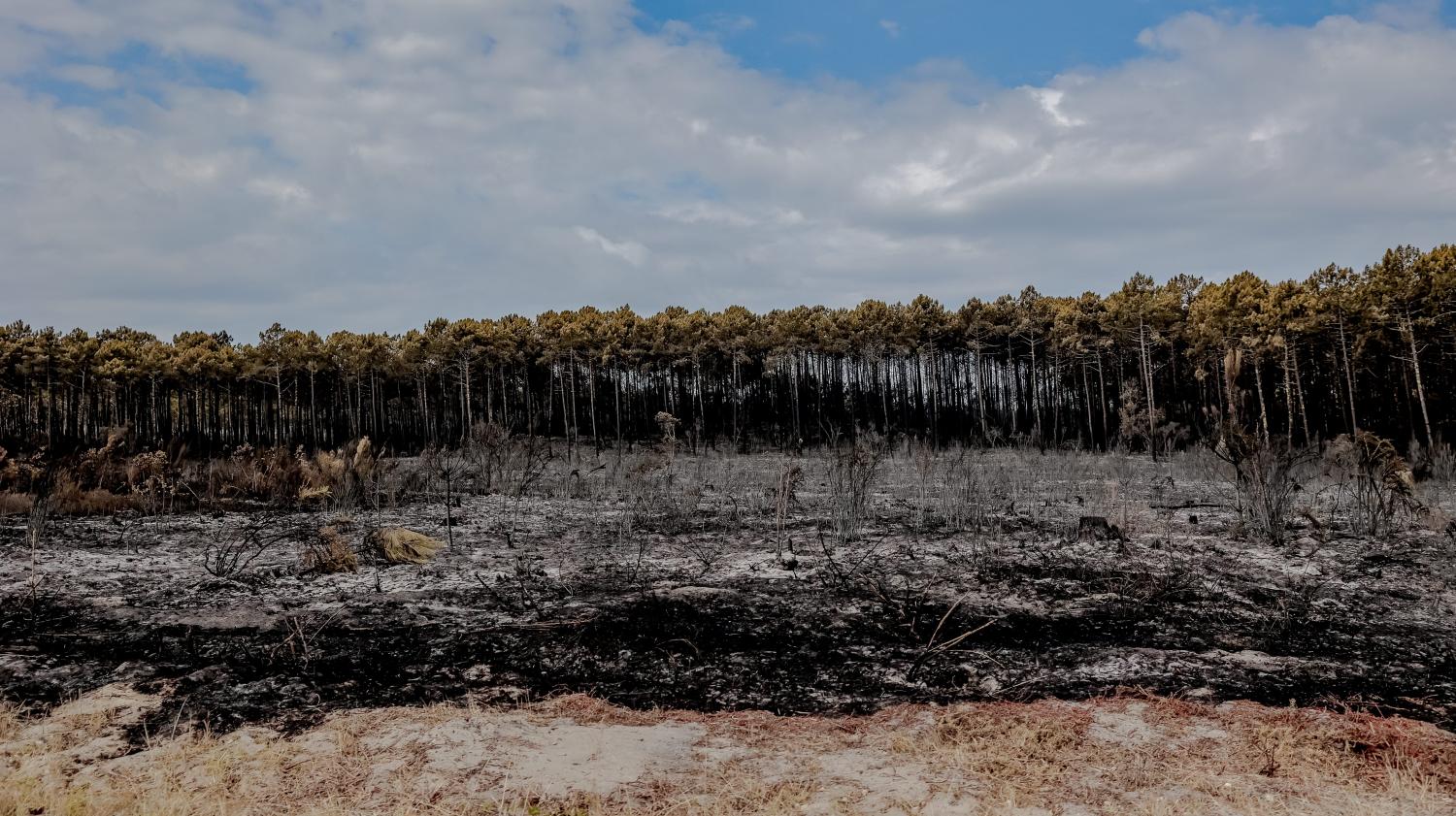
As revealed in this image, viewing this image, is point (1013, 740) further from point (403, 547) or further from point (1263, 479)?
point (1263, 479)

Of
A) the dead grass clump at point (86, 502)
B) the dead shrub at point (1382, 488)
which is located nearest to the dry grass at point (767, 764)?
the dead shrub at point (1382, 488)

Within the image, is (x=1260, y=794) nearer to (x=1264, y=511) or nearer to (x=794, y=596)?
(x=794, y=596)

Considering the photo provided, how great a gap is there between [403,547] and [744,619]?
12.8 feet

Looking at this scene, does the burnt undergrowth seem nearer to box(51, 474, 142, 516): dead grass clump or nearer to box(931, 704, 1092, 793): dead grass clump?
box(931, 704, 1092, 793): dead grass clump

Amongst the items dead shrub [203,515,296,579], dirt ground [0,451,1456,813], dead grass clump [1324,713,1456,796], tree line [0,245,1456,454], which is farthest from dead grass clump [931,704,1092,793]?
tree line [0,245,1456,454]

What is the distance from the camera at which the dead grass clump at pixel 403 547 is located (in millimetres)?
7691

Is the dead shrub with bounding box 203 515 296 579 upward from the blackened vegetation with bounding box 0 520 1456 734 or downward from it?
upward

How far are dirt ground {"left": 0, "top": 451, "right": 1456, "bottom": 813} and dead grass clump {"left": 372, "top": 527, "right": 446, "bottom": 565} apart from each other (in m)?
0.22

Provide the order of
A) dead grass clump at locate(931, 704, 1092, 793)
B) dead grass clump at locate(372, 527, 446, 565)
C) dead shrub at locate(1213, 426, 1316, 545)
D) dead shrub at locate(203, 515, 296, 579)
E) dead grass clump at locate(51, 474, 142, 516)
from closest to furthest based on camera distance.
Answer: dead grass clump at locate(931, 704, 1092, 793) → dead shrub at locate(203, 515, 296, 579) → dead grass clump at locate(372, 527, 446, 565) → dead shrub at locate(1213, 426, 1316, 545) → dead grass clump at locate(51, 474, 142, 516)

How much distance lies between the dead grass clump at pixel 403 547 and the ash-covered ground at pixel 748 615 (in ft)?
0.59

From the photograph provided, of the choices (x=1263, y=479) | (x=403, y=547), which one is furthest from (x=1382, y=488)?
(x=403, y=547)

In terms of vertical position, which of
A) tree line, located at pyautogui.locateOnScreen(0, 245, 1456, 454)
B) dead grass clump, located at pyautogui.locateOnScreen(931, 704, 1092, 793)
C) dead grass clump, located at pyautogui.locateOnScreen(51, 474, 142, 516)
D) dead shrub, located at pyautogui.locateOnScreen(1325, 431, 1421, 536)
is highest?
tree line, located at pyautogui.locateOnScreen(0, 245, 1456, 454)

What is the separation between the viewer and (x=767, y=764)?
3.29 meters

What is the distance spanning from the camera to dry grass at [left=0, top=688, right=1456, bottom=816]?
288 centimetres
